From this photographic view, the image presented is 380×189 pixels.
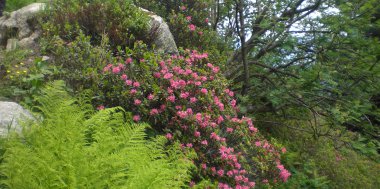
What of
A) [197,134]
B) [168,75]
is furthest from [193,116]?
[168,75]

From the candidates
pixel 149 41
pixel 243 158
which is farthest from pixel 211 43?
pixel 243 158

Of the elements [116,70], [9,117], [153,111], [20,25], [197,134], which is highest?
[116,70]

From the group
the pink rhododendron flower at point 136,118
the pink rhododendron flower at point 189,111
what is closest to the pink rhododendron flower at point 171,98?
the pink rhododendron flower at point 189,111

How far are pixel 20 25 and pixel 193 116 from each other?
423 centimetres

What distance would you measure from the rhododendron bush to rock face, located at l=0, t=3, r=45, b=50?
8.47 ft

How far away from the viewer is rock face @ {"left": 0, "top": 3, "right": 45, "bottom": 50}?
7.27m

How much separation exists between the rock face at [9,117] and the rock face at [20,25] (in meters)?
3.13

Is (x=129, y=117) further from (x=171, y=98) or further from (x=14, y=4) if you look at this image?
(x=14, y=4)

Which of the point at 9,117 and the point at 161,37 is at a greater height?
the point at 161,37

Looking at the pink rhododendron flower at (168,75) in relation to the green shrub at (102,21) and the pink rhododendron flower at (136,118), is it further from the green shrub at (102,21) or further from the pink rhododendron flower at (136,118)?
the green shrub at (102,21)

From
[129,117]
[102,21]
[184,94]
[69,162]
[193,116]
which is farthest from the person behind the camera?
[102,21]

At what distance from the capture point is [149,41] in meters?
6.88

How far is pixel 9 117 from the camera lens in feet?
13.1

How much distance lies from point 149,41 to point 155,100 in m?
2.10
